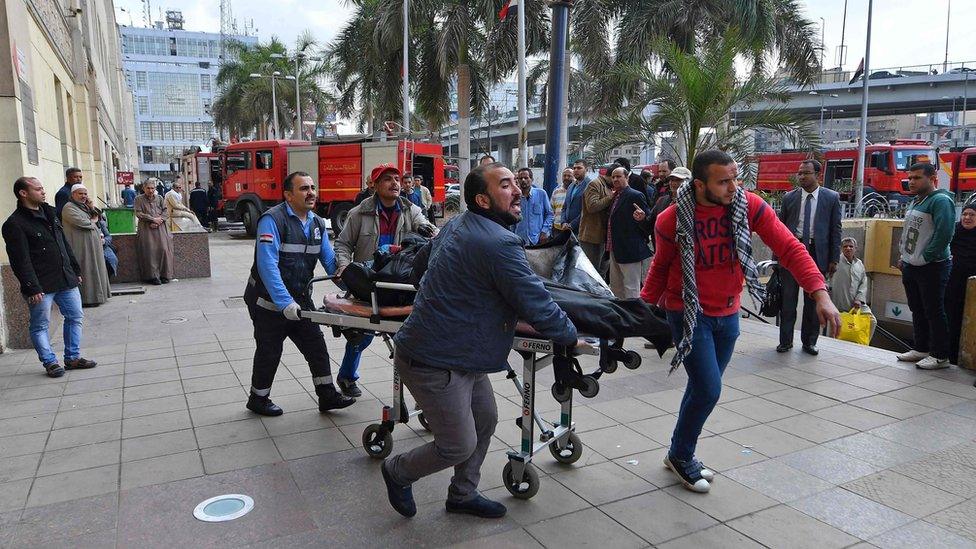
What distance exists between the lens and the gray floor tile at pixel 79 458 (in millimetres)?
4098

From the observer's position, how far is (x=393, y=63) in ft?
89.1

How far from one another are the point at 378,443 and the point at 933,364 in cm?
512

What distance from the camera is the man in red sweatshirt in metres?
3.56

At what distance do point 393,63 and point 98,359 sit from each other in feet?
73.7

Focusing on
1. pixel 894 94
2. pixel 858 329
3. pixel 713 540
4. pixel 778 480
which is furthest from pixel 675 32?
pixel 894 94

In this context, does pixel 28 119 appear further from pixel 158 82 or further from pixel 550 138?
pixel 158 82

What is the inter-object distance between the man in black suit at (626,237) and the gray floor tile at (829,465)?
3.16 meters

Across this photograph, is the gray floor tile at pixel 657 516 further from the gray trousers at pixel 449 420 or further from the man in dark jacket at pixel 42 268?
the man in dark jacket at pixel 42 268

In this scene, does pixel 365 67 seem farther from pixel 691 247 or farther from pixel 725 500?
pixel 725 500

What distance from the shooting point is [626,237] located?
7.33 m

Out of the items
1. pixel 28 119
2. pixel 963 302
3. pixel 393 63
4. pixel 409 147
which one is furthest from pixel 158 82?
pixel 963 302

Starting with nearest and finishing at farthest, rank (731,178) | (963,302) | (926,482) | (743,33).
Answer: (731,178) < (926,482) < (963,302) < (743,33)

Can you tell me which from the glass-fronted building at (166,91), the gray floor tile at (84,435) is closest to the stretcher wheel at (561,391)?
the gray floor tile at (84,435)

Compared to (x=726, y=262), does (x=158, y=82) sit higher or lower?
higher
